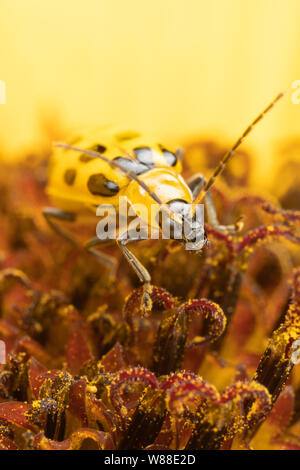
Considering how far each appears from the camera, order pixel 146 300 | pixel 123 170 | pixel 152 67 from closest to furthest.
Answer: pixel 146 300, pixel 123 170, pixel 152 67

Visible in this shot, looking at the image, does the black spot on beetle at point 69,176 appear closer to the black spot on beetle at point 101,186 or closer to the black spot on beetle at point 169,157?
the black spot on beetle at point 101,186

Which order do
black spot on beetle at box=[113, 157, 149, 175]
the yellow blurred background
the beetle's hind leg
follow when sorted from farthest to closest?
the yellow blurred background
the beetle's hind leg
black spot on beetle at box=[113, 157, 149, 175]

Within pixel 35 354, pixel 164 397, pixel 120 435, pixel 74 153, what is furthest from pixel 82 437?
pixel 74 153

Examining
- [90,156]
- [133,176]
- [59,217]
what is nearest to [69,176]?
[90,156]

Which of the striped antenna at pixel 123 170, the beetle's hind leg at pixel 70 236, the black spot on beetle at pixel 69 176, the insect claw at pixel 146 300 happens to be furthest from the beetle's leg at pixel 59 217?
the insect claw at pixel 146 300

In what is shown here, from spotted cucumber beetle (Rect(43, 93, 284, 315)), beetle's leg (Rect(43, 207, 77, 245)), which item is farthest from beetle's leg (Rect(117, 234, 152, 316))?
beetle's leg (Rect(43, 207, 77, 245))

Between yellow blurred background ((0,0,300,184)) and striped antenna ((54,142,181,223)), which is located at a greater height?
yellow blurred background ((0,0,300,184))

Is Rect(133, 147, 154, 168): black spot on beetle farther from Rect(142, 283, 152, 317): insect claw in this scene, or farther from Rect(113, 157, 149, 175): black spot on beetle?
Rect(142, 283, 152, 317): insect claw

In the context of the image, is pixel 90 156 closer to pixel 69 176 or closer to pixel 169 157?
pixel 69 176
